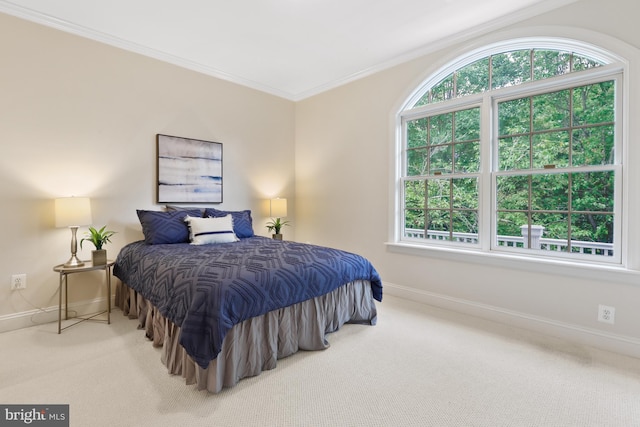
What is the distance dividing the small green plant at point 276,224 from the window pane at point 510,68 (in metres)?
3.00

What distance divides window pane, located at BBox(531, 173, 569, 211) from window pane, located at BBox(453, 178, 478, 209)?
0.49 metres

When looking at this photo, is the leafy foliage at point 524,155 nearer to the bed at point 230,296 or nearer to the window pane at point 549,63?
the window pane at point 549,63

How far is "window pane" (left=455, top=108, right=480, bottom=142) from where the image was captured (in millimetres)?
3062

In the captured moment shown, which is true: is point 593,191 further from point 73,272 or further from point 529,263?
point 73,272

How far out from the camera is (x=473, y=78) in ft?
10.1

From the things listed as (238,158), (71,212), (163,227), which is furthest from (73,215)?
(238,158)

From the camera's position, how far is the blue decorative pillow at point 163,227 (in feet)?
9.77

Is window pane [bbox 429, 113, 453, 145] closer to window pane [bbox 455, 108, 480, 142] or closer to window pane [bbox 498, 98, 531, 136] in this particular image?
window pane [bbox 455, 108, 480, 142]

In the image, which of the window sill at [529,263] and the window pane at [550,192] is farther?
the window pane at [550,192]

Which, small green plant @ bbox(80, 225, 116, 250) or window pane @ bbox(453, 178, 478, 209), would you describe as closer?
small green plant @ bbox(80, 225, 116, 250)

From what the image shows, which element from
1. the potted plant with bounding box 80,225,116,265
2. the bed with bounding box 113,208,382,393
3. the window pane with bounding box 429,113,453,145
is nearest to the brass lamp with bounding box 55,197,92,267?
the potted plant with bounding box 80,225,116,265

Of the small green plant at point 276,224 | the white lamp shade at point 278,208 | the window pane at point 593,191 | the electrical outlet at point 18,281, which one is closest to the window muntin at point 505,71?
the window pane at point 593,191

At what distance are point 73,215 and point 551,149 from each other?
13.8 ft

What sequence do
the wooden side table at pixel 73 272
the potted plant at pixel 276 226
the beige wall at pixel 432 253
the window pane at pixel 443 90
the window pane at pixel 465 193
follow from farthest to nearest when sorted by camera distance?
the potted plant at pixel 276 226
the window pane at pixel 443 90
the window pane at pixel 465 193
the wooden side table at pixel 73 272
the beige wall at pixel 432 253
